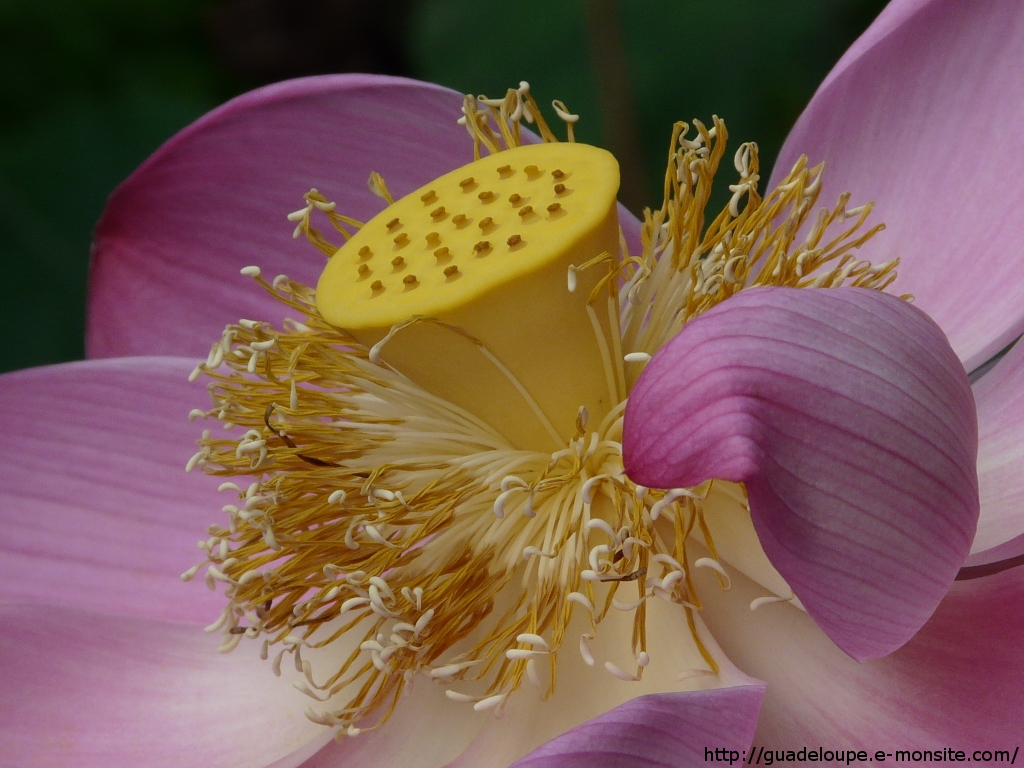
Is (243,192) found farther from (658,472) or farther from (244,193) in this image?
(658,472)

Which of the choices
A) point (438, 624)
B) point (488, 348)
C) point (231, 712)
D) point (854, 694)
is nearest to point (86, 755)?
point (231, 712)

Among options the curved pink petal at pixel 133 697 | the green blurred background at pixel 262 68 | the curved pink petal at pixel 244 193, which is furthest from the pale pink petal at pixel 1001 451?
the green blurred background at pixel 262 68

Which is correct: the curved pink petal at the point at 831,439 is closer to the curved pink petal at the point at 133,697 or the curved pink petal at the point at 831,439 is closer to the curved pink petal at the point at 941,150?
the curved pink petal at the point at 941,150

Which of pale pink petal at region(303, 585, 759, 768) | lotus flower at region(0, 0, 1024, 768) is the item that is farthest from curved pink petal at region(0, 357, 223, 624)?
pale pink petal at region(303, 585, 759, 768)

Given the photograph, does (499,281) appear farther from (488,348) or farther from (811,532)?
(811,532)

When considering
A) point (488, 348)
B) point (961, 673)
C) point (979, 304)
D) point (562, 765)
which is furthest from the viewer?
point (979, 304)

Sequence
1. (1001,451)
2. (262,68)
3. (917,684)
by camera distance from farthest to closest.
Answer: (262,68) < (1001,451) < (917,684)

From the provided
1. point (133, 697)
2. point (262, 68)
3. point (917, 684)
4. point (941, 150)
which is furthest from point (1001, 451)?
point (262, 68)
